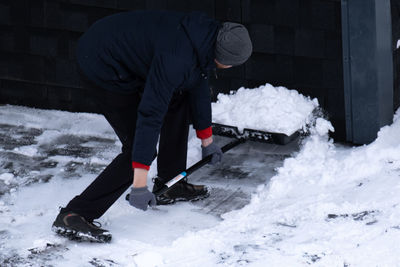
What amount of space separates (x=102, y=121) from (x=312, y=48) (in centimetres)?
156

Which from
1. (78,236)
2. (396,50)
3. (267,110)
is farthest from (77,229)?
(396,50)

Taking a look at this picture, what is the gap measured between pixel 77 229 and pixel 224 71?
1.73 meters

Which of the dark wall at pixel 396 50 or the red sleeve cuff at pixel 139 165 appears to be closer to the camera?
the red sleeve cuff at pixel 139 165

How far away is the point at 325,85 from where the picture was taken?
4.97m

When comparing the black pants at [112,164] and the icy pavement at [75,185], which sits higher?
the black pants at [112,164]

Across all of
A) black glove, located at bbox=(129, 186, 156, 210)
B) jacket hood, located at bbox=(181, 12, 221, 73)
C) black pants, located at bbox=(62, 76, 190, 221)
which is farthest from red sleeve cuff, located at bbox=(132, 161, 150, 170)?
jacket hood, located at bbox=(181, 12, 221, 73)

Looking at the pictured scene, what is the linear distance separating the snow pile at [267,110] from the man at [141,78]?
0.65 metres

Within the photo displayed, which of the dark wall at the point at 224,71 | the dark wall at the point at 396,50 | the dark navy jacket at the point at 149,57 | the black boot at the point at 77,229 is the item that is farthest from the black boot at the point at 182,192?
the dark wall at the point at 396,50

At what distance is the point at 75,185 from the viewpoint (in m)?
4.65

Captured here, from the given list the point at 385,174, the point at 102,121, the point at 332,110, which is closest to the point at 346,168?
the point at 385,174

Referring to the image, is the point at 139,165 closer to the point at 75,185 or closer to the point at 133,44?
the point at 133,44

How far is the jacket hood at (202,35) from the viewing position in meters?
3.58

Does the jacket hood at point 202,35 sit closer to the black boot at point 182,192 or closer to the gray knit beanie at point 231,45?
the gray knit beanie at point 231,45

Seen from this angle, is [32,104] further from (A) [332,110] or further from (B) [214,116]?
(A) [332,110]
